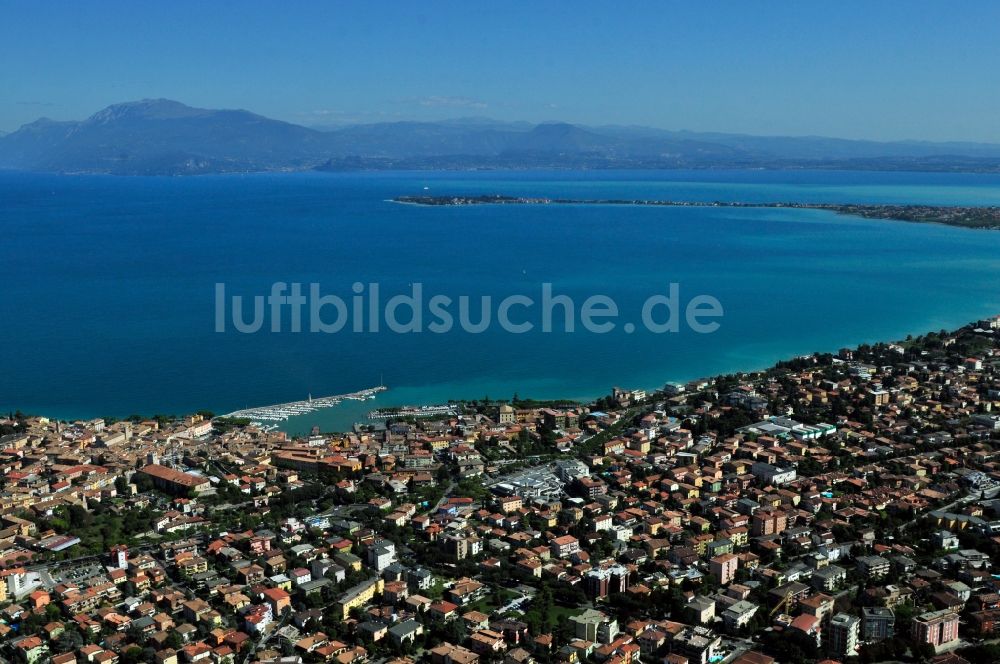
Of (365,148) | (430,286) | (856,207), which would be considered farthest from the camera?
(365,148)

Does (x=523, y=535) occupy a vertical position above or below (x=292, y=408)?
below

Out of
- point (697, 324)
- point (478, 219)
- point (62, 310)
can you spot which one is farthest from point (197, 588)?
point (478, 219)

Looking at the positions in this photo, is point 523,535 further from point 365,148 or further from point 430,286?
point 365,148

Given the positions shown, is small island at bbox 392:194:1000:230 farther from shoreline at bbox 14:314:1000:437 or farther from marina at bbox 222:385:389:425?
marina at bbox 222:385:389:425

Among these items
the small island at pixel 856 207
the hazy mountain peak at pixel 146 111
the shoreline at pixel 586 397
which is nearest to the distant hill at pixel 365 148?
the hazy mountain peak at pixel 146 111

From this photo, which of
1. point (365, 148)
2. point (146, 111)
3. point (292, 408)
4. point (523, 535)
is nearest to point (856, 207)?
point (292, 408)

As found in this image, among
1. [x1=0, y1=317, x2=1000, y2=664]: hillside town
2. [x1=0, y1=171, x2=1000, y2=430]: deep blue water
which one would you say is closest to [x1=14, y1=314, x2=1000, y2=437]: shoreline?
[x1=0, y1=171, x2=1000, y2=430]: deep blue water
